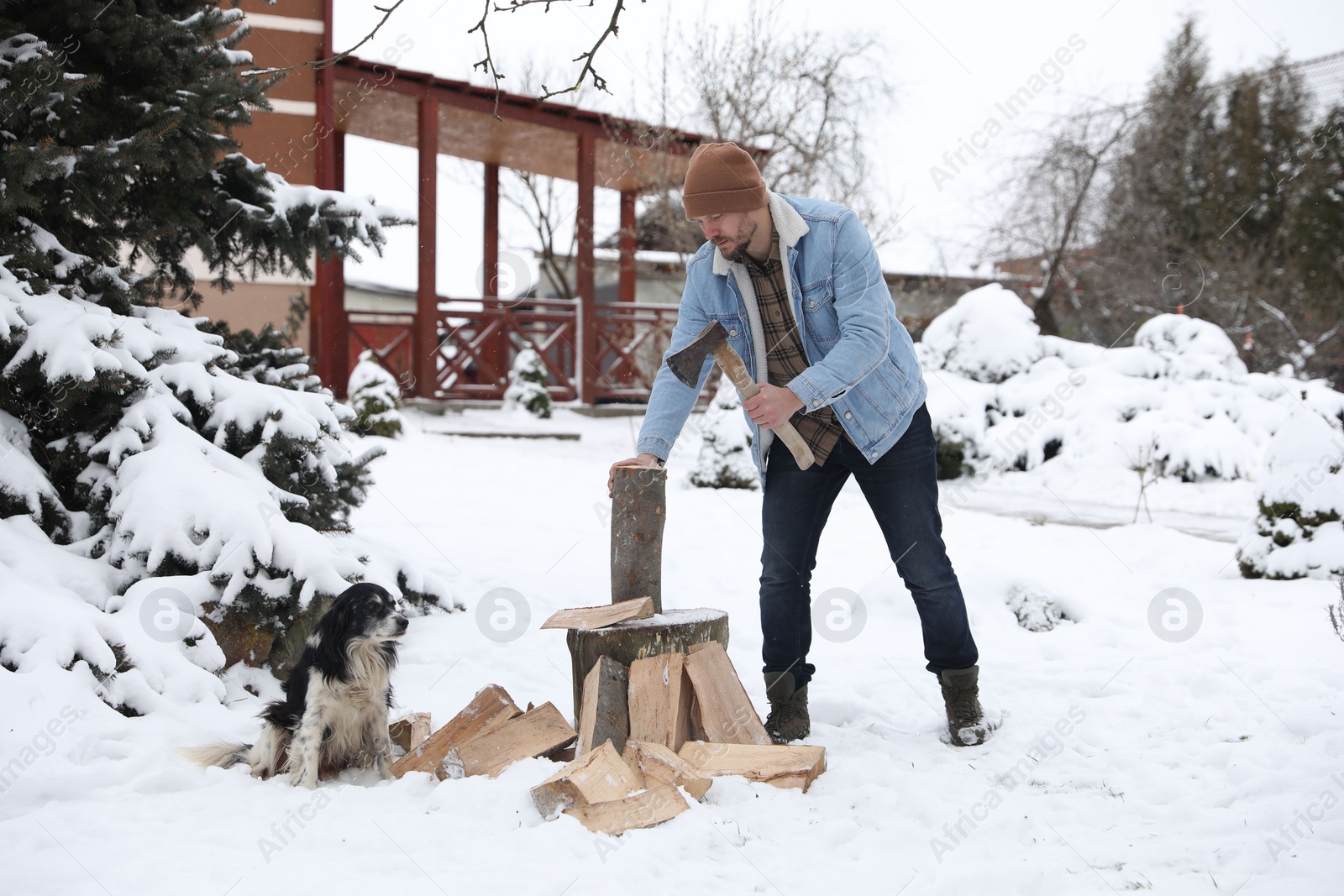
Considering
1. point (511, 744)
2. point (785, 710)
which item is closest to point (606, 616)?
point (511, 744)

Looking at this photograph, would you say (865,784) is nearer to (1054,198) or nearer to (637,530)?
(637,530)

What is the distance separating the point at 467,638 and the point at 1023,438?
23.9 feet

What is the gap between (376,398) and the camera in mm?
10414

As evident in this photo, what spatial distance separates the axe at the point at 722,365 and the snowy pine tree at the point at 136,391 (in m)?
1.83

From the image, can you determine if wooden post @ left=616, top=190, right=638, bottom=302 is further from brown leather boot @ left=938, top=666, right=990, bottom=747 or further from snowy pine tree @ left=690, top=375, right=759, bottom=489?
brown leather boot @ left=938, top=666, right=990, bottom=747

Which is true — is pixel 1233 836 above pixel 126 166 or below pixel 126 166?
below

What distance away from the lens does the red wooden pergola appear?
11805mm

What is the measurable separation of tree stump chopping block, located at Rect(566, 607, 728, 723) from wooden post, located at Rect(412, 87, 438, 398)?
9.99 m

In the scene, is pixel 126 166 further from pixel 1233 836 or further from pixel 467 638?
pixel 1233 836

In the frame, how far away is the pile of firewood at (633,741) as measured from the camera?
2.66 meters

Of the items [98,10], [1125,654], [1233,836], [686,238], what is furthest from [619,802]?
[686,238]

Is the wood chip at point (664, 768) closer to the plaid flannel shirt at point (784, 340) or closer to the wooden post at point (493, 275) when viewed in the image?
the plaid flannel shirt at point (784, 340)

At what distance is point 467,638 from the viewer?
4586 mm

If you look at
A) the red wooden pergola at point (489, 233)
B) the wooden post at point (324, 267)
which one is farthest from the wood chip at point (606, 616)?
the red wooden pergola at point (489, 233)
